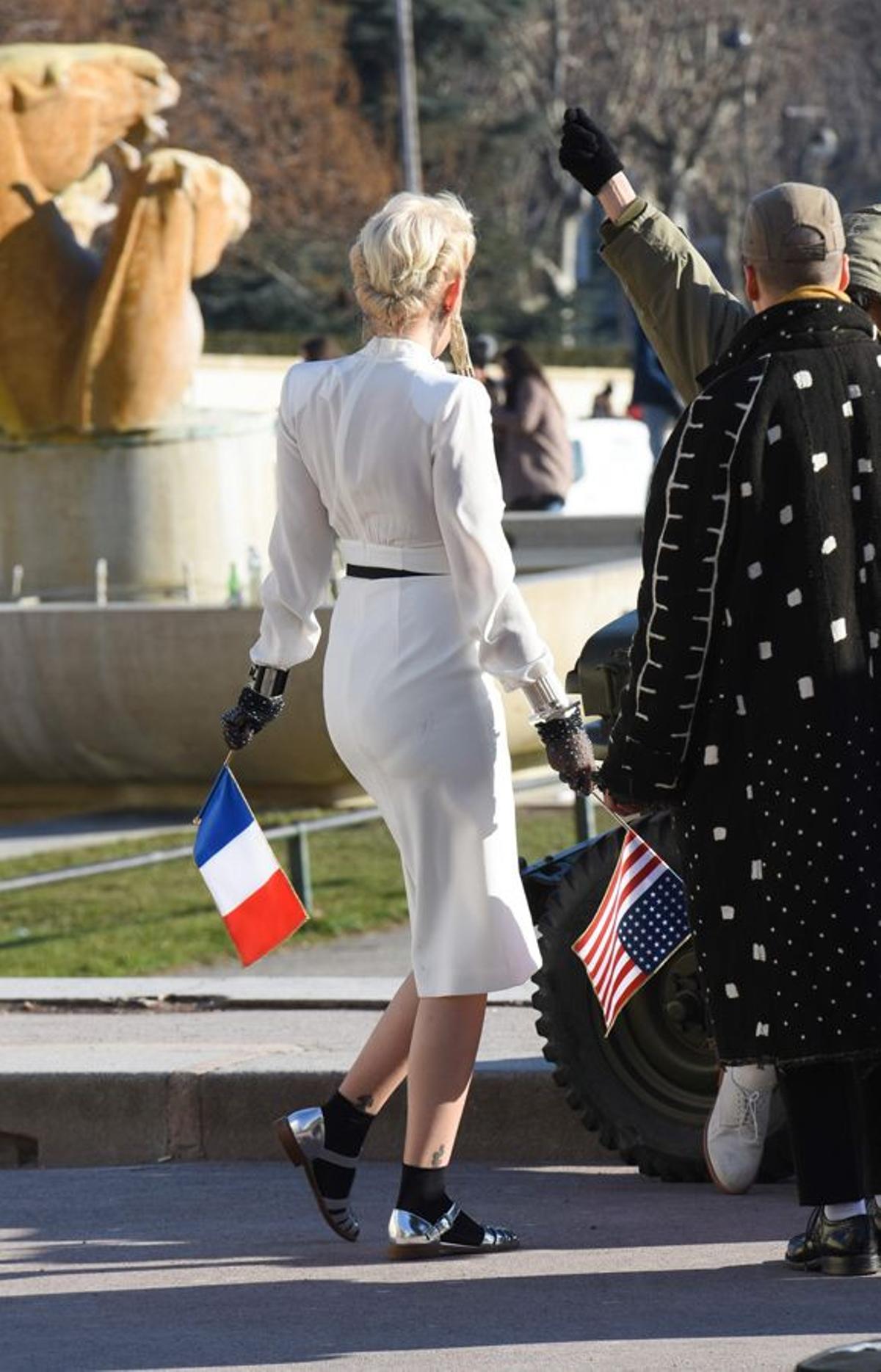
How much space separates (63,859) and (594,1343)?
7.23 m

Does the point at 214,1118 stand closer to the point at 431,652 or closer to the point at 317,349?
the point at 431,652

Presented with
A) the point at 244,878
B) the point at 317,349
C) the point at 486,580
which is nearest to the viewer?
the point at 486,580

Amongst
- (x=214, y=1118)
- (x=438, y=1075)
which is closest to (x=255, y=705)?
(x=438, y=1075)

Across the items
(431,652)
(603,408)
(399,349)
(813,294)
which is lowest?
(603,408)

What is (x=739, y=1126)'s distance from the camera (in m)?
5.33

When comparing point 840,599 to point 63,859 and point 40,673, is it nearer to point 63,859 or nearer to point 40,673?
point 63,859

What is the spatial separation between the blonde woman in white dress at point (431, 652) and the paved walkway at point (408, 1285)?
22cm

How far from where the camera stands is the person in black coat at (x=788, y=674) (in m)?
4.67

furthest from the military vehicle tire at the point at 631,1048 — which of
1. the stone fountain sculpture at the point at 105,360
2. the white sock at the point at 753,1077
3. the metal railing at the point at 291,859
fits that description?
the stone fountain sculpture at the point at 105,360

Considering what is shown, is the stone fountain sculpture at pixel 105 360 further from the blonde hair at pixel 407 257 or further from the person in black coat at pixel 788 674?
the person in black coat at pixel 788 674

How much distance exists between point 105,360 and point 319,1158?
1123 cm

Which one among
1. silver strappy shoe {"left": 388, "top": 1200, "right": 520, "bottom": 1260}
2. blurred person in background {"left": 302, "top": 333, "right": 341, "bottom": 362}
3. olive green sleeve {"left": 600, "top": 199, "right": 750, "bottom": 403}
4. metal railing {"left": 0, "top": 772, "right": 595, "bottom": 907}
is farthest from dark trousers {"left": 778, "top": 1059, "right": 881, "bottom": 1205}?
blurred person in background {"left": 302, "top": 333, "right": 341, "bottom": 362}

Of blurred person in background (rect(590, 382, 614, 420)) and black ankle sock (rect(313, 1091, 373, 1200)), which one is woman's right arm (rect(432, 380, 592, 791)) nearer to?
black ankle sock (rect(313, 1091, 373, 1200))

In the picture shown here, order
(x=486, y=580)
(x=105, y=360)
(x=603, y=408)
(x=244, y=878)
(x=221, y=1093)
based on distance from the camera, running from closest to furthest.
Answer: (x=486, y=580) → (x=244, y=878) → (x=221, y=1093) → (x=105, y=360) → (x=603, y=408)
